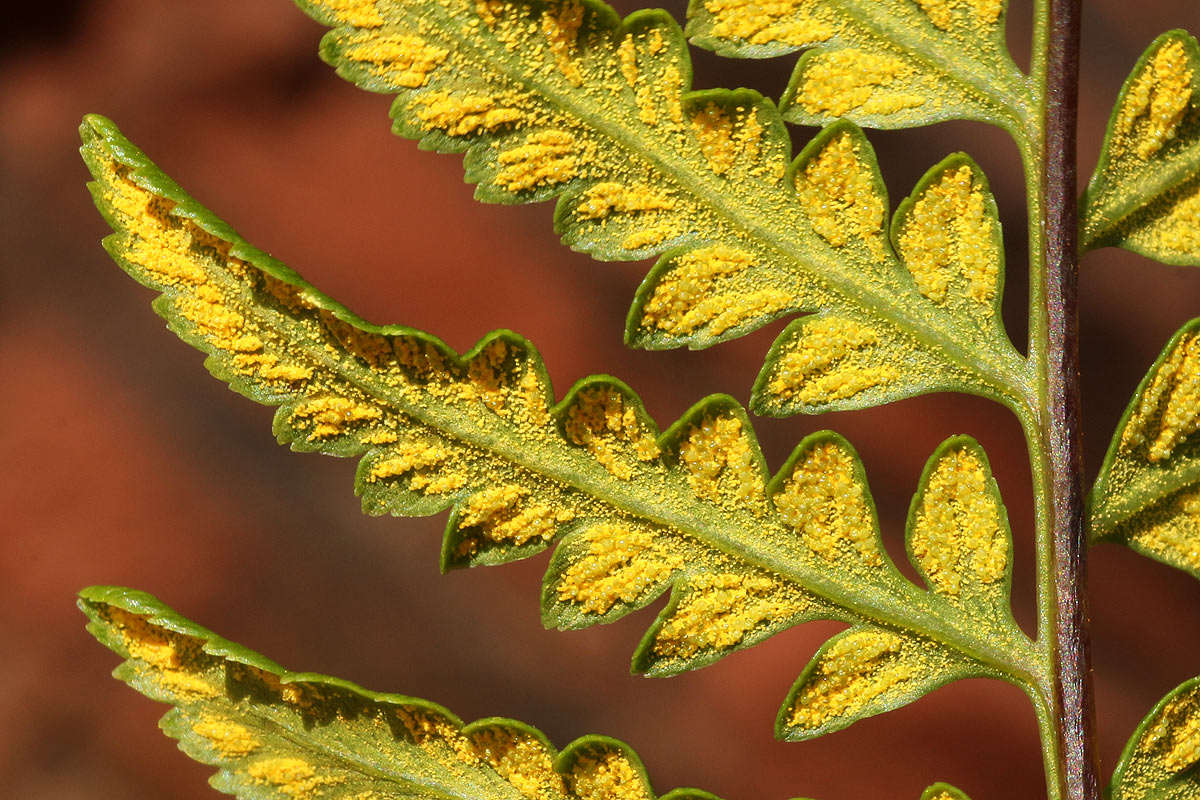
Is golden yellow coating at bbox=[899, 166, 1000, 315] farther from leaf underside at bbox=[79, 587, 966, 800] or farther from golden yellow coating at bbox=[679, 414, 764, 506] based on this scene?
leaf underside at bbox=[79, 587, 966, 800]

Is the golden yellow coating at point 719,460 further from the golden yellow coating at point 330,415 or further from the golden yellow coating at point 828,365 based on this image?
the golden yellow coating at point 330,415

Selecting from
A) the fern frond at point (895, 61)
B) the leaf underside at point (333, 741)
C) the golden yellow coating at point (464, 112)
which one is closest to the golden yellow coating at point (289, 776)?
the leaf underside at point (333, 741)

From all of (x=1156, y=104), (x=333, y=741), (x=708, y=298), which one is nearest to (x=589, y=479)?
(x=708, y=298)

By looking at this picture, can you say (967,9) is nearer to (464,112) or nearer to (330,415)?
(464,112)

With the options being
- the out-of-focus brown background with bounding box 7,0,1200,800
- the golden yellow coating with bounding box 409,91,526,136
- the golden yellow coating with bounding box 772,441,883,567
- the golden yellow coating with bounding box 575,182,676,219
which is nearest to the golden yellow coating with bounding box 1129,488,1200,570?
→ the golden yellow coating with bounding box 772,441,883,567

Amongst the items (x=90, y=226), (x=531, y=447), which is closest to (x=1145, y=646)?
(x=531, y=447)


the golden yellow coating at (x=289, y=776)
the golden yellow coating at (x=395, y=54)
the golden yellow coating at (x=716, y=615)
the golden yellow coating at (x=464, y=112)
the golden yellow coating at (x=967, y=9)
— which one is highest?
the golden yellow coating at (x=967, y=9)
